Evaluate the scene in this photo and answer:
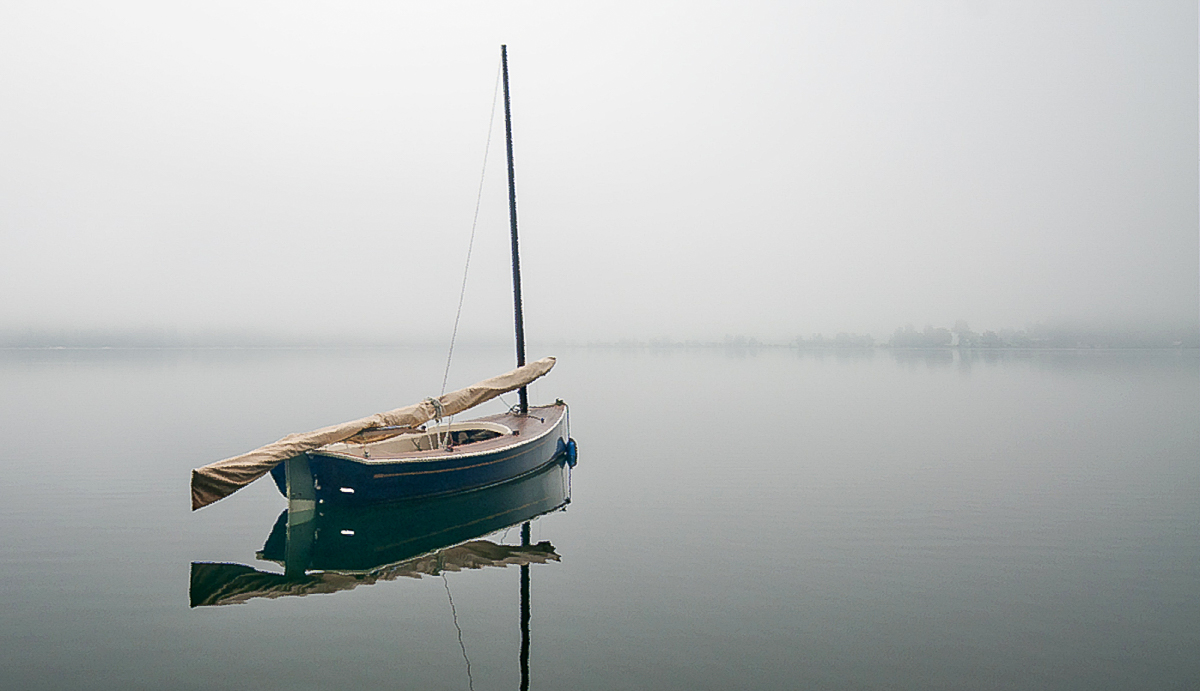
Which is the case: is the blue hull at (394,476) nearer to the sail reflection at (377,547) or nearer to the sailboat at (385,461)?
the sailboat at (385,461)

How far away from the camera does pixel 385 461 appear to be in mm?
15055

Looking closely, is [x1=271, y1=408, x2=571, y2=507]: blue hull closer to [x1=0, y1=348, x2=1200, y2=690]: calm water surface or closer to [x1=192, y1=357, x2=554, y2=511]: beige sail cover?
[x1=192, y1=357, x2=554, y2=511]: beige sail cover

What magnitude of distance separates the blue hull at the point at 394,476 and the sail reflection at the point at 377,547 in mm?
574

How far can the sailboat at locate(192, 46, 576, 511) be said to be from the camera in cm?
1388

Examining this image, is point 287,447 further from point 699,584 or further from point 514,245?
point 514,245

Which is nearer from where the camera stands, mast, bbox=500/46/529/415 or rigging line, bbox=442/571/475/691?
rigging line, bbox=442/571/475/691

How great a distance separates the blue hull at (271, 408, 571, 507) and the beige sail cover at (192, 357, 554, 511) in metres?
0.46

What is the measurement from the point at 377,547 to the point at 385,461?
1939 mm

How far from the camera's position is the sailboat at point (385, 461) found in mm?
13875

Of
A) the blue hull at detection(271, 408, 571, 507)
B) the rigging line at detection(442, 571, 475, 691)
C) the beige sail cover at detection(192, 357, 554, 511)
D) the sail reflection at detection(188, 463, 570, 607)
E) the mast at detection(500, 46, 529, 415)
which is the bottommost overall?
the sail reflection at detection(188, 463, 570, 607)

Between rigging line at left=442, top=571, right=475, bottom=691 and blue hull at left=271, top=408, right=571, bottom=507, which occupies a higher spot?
blue hull at left=271, top=408, right=571, bottom=507

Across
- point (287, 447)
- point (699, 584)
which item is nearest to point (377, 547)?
point (287, 447)

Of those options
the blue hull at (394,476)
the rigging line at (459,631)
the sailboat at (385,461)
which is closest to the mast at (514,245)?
the sailboat at (385,461)

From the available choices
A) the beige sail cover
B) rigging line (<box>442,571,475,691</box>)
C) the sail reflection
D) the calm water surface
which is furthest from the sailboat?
rigging line (<box>442,571,475,691</box>)
